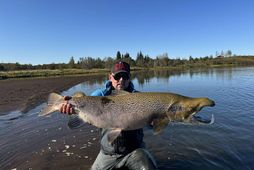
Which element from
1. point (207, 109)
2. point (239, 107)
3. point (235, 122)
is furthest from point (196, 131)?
point (239, 107)

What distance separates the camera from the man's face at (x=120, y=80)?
240 inches

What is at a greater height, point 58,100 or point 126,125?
point 58,100

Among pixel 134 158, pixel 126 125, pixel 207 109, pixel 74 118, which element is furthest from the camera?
pixel 207 109

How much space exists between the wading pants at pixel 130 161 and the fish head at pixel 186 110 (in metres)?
1.84

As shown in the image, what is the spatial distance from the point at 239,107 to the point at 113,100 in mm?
12902

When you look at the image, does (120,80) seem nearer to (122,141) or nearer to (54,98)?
(122,141)

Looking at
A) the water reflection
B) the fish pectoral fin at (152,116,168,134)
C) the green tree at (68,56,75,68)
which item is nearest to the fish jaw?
Answer: the fish pectoral fin at (152,116,168,134)

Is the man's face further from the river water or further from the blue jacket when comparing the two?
the river water

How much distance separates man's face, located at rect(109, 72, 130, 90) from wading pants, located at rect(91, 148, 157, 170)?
1.53 m

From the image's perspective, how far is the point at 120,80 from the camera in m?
6.13

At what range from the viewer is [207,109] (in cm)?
1559

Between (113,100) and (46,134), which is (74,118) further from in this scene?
(46,134)

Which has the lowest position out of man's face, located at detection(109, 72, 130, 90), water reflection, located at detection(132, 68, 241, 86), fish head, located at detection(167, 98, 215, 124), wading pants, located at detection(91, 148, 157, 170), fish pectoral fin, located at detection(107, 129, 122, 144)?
water reflection, located at detection(132, 68, 241, 86)

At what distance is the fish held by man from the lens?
4559 mm
